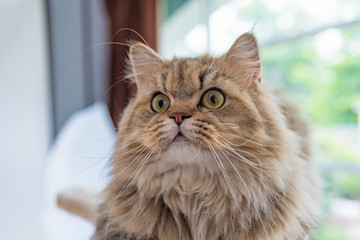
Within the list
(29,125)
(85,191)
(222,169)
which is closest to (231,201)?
(222,169)

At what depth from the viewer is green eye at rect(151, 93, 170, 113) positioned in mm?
979

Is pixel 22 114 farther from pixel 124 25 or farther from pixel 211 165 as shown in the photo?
pixel 211 165

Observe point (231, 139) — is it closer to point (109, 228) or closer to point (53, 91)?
point (109, 228)

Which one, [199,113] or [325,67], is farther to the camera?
[325,67]

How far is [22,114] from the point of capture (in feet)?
8.86

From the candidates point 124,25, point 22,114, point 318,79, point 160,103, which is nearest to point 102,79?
point 124,25

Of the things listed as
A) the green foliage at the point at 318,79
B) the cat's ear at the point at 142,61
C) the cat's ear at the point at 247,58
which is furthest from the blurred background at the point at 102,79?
the cat's ear at the point at 247,58

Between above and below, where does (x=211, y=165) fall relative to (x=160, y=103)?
below

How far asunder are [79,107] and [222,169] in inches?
100

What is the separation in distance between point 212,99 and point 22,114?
234 centimetres

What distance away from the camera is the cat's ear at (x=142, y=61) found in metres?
1.10

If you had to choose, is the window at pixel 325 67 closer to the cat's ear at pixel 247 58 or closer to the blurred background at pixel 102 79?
the blurred background at pixel 102 79

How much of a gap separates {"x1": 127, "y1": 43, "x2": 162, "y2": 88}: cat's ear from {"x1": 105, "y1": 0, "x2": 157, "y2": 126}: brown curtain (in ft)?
5.69

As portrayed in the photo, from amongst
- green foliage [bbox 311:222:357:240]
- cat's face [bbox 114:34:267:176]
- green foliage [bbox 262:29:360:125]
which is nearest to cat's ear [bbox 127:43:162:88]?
cat's face [bbox 114:34:267:176]
